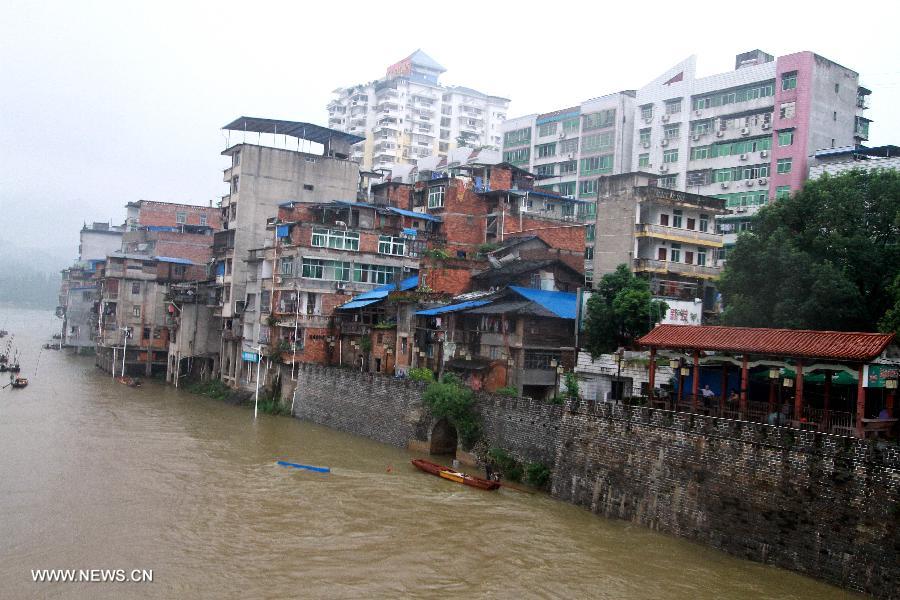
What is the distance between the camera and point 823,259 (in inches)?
1083

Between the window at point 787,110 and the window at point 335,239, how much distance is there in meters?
24.6

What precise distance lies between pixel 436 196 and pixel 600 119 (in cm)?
1448

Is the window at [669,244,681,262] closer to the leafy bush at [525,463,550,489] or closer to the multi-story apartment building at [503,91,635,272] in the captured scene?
the multi-story apartment building at [503,91,635,272]

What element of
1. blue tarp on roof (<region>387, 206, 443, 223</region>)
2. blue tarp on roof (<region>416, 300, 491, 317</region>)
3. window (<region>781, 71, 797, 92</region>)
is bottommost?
blue tarp on roof (<region>416, 300, 491, 317</region>)

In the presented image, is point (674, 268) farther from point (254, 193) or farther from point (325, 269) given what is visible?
point (254, 193)

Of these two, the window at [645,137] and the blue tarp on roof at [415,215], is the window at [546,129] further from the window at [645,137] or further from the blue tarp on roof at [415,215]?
the blue tarp on roof at [415,215]

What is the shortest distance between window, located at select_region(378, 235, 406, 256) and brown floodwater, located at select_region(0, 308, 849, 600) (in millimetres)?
15531

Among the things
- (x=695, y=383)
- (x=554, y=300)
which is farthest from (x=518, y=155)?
(x=695, y=383)

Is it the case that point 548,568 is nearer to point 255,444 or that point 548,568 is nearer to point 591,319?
point 591,319

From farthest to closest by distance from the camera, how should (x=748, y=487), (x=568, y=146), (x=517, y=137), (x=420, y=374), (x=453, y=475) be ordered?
(x=517, y=137) < (x=568, y=146) < (x=420, y=374) < (x=453, y=475) < (x=748, y=487)

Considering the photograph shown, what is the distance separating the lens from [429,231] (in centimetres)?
4984

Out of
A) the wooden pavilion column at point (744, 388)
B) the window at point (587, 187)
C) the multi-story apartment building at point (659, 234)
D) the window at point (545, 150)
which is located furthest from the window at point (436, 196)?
the wooden pavilion column at point (744, 388)

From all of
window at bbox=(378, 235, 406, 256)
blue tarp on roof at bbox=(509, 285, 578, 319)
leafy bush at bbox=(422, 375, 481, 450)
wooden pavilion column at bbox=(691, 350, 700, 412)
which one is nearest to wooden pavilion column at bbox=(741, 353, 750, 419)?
wooden pavilion column at bbox=(691, 350, 700, 412)

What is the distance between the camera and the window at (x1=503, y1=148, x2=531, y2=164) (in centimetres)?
6368
